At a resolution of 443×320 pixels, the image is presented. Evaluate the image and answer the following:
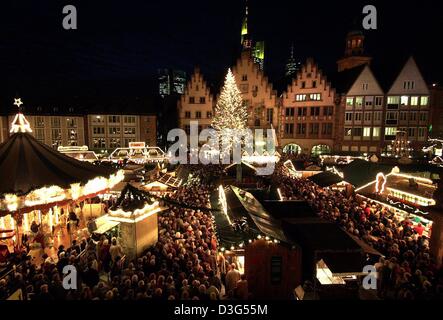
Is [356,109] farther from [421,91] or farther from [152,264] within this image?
[152,264]

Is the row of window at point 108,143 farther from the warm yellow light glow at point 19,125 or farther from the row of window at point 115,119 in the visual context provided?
the warm yellow light glow at point 19,125

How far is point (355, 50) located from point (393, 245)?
4918 cm

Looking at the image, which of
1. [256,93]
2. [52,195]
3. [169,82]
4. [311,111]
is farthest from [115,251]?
[169,82]

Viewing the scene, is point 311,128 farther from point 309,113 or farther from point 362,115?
point 362,115

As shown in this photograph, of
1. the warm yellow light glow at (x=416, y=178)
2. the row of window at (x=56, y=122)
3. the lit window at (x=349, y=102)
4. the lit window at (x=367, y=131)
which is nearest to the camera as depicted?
the warm yellow light glow at (x=416, y=178)

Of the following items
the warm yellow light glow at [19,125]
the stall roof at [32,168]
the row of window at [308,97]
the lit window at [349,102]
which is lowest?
the stall roof at [32,168]

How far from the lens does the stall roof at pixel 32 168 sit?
10.2 metres

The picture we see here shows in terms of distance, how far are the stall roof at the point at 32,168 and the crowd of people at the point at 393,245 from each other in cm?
1142

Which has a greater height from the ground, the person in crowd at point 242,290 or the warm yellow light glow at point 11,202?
the warm yellow light glow at point 11,202

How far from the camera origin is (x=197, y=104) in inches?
1866

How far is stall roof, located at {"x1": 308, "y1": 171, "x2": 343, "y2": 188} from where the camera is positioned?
787 inches

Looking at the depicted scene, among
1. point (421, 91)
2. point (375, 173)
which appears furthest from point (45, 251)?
point (421, 91)

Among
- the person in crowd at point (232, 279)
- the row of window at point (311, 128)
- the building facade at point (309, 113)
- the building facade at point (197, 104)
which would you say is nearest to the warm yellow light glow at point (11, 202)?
the person in crowd at point (232, 279)

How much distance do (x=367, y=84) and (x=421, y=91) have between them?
288 inches
